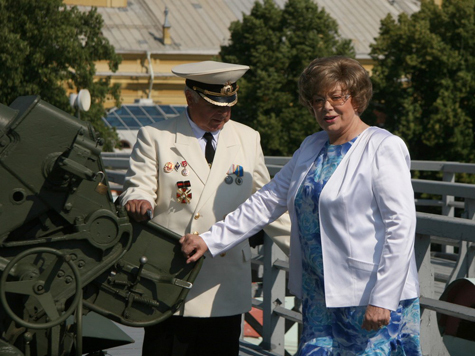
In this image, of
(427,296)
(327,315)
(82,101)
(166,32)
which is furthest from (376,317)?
(166,32)

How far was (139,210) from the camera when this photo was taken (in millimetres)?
3371

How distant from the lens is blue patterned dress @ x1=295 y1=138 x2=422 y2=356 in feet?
9.86

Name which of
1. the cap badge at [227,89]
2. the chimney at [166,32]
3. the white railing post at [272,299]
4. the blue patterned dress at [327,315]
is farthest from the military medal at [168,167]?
the chimney at [166,32]

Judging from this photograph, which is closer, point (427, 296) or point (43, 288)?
point (43, 288)

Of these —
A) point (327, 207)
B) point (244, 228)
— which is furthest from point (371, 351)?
point (244, 228)

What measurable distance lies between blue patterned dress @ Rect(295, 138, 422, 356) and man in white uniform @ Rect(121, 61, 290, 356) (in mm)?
642

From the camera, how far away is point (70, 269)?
3.14 meters

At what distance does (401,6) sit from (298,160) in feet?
147

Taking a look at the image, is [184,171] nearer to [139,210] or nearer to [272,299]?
[139,210]

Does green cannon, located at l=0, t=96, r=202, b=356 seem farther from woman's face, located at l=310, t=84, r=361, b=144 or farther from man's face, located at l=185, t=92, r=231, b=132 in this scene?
woman's face, located at l=310, t=84, r=361, b=144

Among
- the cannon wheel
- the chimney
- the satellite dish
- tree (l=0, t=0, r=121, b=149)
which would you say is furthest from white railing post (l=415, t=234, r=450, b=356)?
the chimney

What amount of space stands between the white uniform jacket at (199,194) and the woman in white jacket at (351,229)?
572mm

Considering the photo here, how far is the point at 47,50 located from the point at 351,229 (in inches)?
1101

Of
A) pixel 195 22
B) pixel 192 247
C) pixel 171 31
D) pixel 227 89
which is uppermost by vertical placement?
pixel 195 22
